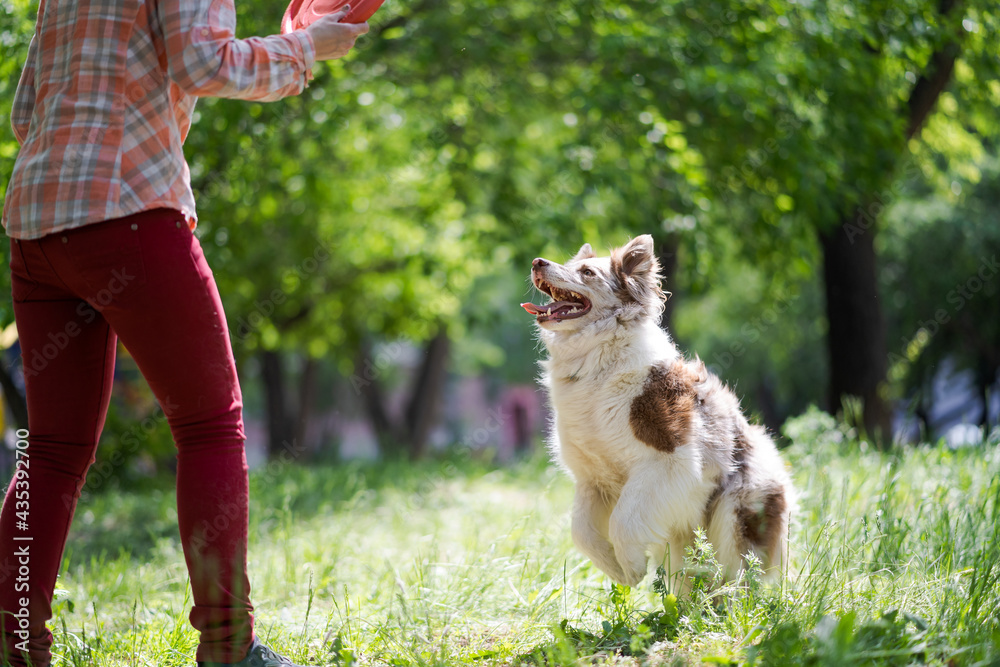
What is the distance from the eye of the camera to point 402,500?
6680 millimetres

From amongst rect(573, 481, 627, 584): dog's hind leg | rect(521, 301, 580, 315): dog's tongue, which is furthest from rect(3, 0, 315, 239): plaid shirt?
rect(573, 481, 627, 584): dog's hind leg

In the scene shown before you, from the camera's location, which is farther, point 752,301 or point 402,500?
point 752,301

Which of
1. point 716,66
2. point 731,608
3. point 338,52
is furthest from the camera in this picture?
point 716,66

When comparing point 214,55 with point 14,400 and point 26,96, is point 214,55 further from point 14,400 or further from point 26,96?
point 14,400

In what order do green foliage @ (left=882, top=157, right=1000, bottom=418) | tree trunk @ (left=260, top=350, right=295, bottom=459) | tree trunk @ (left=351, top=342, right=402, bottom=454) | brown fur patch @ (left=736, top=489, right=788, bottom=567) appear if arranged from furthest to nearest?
1. tree trunk @ (left=351, top=342, right=402, bottom=454)
2. tree trunk @ (left=260, top=350, right=295, bottom=459)
3. green foliage @ (left=882, top=157, right=1000, bottom=418)
4. brown fur patch @ (left=736, top=489, right=788, bottom=567)

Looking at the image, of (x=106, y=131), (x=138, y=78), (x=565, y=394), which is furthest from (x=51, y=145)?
(x=565, y=394)

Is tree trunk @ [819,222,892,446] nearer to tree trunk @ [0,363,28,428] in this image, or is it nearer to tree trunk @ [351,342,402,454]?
tree trunk @ [351,342,402,454]

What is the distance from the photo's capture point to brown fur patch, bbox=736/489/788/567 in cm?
305

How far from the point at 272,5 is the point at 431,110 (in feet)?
7.57

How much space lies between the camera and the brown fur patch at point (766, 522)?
3.05 m

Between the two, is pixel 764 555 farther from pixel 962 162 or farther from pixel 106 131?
pixel 962 162

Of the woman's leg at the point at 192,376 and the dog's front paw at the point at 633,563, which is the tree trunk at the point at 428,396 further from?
the woman's leg at the point at 192,376

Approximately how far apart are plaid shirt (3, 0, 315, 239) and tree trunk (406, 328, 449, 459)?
12.8m

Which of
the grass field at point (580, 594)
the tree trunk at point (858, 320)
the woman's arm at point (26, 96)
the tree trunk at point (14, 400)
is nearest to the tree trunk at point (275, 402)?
the tree trunk at point (14, 400)
